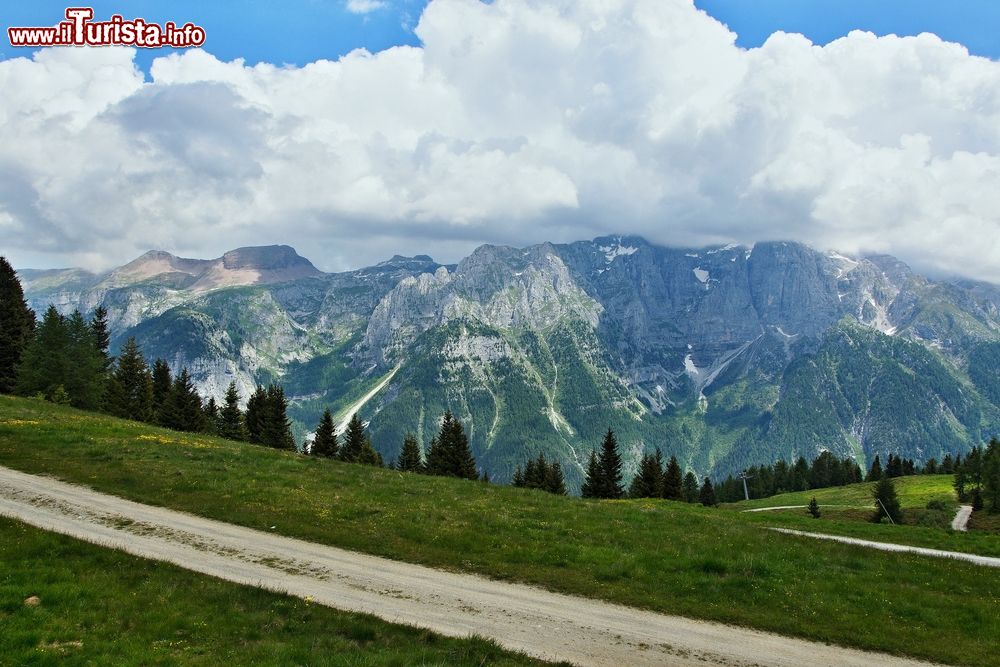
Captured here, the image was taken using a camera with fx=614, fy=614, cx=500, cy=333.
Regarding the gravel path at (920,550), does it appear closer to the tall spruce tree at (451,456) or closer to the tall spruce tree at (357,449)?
the tall spruce tree at (451,456)

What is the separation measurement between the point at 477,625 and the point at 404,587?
12.7ft

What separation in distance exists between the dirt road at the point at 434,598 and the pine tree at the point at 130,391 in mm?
63109

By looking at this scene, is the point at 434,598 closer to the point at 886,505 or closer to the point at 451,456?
the point at 886,505

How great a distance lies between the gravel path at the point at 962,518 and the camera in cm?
6856

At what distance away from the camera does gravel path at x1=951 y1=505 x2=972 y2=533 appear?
68.6 meters

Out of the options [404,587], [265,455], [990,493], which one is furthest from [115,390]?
[990,493]

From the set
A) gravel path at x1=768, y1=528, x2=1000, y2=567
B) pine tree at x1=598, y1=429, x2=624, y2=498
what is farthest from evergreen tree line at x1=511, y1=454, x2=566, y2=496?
gravel path at x1=768, y1=528, x2=1000, y2=567

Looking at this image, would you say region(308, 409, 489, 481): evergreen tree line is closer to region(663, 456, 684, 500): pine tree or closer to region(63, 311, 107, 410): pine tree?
region(663, 456, 684, 500): pine tree

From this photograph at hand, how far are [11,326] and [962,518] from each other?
125 meters

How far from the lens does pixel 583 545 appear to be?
27.4m

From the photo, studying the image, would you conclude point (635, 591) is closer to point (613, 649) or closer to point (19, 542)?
point (613, 649)

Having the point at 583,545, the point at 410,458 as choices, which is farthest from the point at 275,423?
the point at 583,545

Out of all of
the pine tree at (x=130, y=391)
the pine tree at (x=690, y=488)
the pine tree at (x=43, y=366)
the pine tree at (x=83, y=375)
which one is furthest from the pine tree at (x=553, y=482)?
the pine tree at (x=43, y=366)

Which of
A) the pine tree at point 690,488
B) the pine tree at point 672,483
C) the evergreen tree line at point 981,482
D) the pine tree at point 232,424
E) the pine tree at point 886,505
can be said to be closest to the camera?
the pine tree at point 886,505
